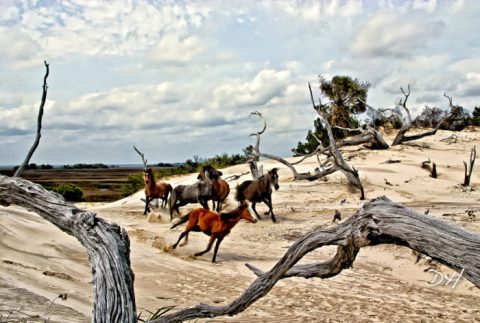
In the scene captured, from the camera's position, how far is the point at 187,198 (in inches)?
621

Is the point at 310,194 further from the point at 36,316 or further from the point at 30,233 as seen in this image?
the point at 36,316

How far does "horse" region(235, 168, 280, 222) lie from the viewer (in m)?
15.1

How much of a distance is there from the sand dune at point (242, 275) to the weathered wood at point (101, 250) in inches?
64.8

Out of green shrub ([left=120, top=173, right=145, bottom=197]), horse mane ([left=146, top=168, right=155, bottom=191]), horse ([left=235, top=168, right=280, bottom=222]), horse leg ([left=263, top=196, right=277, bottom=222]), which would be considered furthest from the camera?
green shrub ([left=120, top=173, right=145, bottom=197])

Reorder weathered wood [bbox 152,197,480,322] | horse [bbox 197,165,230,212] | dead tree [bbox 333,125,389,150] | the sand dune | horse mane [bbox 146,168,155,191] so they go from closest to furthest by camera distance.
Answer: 1. weathered wood [bbox 152,197,480,322]
2. the sand dune
3. horse [bbox 197,165,230,212]
4. horse mane [bbox 146,168,155,191]
5. dead tree [bbox 333,125,389,150]

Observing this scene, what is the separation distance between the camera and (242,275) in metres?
9.71

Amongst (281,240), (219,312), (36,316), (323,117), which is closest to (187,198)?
(281,240)

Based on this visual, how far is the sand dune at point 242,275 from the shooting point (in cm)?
704

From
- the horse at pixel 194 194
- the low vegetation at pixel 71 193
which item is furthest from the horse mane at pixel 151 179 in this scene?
the low vegetation at pixel 71 193

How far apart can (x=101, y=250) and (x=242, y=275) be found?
6226 mm

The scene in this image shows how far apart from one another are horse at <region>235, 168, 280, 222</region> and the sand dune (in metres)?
0.69

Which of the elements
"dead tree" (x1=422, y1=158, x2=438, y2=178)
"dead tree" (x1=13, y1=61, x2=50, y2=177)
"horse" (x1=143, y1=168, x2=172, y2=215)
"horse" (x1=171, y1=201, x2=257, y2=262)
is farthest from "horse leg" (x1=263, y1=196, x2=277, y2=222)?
"dead tree" (x1=13, y1=61, x2=50, y2=177)

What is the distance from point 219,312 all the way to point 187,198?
12023 millimetres

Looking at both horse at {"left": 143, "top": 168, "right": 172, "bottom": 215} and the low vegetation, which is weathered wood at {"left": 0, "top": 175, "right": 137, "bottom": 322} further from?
the low vegetation
